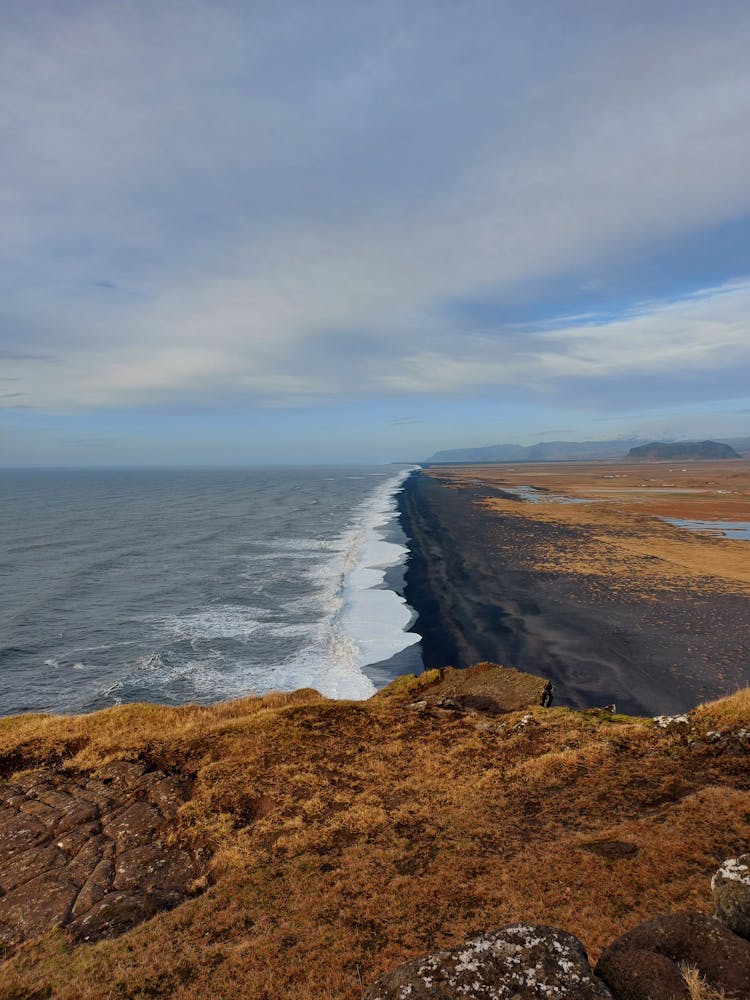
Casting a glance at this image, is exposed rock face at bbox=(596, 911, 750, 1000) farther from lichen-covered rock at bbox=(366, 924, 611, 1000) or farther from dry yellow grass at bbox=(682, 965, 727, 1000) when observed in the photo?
lichen-covered rock at bbox=(366, 924, 611, 1000)

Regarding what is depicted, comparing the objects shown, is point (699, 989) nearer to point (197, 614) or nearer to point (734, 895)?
point (734, 895)

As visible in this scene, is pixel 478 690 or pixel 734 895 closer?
pixel 734 895

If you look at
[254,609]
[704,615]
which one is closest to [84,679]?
[254,609]

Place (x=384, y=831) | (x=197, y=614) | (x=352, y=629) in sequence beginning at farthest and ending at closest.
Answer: (x=197, y=614)
(x=352, y=629)
(x=384, y=831)

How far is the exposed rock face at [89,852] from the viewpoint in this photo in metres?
9.70

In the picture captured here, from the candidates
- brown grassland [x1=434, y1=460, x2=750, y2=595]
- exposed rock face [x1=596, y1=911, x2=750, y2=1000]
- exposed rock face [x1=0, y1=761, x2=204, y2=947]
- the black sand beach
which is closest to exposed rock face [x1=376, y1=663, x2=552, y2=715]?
the black sand beach

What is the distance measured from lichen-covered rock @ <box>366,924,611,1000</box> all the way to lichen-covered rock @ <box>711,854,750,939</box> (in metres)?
2.34

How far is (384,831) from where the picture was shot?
11.5 m

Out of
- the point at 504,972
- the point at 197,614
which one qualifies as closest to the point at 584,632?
the point at 197,614

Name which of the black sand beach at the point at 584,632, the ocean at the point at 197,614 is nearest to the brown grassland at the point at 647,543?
the black sand beach at the point at 584,632

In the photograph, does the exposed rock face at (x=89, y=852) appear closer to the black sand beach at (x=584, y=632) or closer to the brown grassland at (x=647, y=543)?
the black sand beach at (x=584, y=632)

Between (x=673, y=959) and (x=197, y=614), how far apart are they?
42.0m

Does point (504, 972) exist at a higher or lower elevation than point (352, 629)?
higher

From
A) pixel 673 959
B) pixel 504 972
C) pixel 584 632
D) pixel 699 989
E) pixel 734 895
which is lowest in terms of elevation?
pixel 584 632
